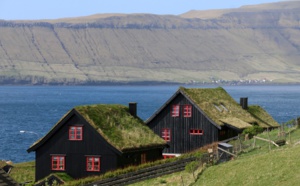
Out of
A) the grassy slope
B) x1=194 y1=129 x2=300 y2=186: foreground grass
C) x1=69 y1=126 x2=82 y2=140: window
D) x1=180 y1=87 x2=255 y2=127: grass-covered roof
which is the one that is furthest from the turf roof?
the grassy slope

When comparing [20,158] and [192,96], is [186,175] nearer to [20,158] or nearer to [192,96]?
[192,96]

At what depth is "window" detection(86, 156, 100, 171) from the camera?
5112cm

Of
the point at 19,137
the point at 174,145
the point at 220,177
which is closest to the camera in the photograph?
the point at 220,177

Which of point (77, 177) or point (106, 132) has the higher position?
point (106, 132)

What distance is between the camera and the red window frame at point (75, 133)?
170ft

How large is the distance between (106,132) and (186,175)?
11.7m

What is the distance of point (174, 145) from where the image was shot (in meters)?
65.1

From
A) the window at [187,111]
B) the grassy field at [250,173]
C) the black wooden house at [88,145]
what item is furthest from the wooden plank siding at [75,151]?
the window at [187,111]

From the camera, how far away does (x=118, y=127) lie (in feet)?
174

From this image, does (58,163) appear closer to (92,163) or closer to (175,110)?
(92,163)

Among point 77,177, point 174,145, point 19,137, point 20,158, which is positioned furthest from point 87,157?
point 19,137

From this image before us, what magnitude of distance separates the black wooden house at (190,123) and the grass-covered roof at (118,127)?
29.3 ft

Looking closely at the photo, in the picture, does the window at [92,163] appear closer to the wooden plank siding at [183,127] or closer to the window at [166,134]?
the wooden plank siding at [183,127]

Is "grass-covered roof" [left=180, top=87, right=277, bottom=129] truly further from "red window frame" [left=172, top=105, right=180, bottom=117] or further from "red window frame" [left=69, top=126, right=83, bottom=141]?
"red window frame" [left=69, top=126, right=83, bottom=141]
